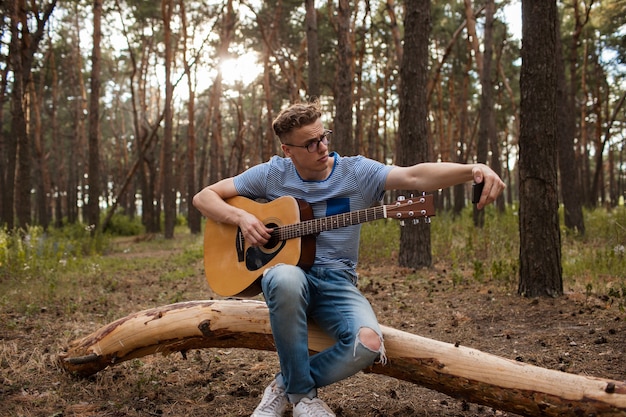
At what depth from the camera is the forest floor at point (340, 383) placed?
3582mm

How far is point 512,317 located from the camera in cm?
554

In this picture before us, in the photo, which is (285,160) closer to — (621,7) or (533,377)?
(533,377)

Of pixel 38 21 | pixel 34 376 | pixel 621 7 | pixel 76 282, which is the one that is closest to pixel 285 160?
pixel 34 376

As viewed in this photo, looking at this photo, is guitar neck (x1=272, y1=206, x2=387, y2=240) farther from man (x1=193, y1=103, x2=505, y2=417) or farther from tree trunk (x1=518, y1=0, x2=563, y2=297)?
tree trunk (x1=518, y1=0, x2=563, y2=297)

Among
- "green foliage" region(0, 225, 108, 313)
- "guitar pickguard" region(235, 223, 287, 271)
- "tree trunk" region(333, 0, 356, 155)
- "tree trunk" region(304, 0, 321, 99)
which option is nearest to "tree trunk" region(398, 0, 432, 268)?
"tree trunk" region(333, 0, 356, 155)

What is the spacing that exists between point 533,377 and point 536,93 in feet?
12.5

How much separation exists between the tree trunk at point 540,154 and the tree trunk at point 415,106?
2.67 meters

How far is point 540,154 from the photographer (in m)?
5.78

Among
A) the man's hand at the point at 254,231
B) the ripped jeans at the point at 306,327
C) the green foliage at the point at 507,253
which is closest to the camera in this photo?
the ripped jeans at the point at 306,327

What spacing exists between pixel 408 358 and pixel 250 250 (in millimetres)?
1158

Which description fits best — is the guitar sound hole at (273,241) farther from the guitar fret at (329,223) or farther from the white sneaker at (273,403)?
the white sneaker at (273,403)

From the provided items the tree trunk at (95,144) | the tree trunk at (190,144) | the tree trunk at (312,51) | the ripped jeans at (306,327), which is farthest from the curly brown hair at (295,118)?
the tree trunk at (190,144)

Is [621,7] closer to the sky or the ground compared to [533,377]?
closer to the sky

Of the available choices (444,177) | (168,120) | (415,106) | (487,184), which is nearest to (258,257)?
(444,177)
